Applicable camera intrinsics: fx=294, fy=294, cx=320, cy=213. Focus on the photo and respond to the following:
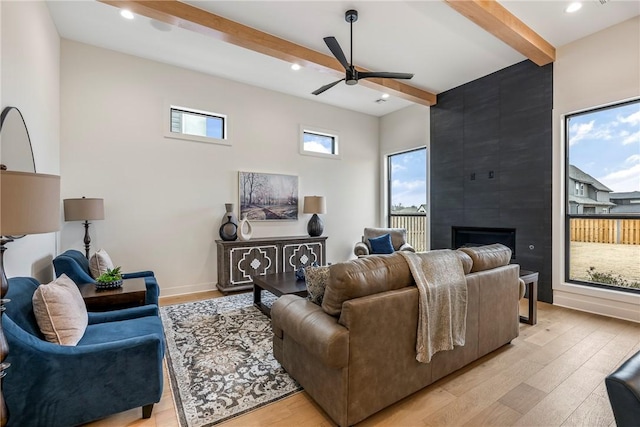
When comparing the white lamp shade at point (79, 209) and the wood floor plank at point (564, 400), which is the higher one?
the white lamp shade at point (79, 209)

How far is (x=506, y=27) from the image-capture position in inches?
124

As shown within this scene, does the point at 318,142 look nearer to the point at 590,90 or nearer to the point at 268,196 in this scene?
the point at 268,196

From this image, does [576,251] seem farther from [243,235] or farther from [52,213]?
[52,213]

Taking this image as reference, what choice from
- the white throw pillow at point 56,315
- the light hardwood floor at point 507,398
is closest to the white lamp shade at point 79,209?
the white throw pillow at point 56,315

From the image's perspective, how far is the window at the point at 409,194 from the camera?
19.5 feet

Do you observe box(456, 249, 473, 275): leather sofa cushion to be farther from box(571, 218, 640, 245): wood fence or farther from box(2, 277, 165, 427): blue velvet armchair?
box(571, 218, 640, 245): wood fence

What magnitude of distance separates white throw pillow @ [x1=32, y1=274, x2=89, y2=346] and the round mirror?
84cm

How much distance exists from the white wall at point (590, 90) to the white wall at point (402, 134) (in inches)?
80.6

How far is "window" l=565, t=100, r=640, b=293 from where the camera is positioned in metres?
3.45

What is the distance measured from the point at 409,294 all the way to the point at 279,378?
1.20 meters

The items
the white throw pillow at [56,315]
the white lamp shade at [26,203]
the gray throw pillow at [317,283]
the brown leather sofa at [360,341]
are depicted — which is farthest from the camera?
the gray throw pillow at [317,283]

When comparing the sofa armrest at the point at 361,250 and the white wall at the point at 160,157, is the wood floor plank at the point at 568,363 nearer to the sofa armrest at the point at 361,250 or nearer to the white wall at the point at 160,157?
the sofa armrest at the point at 361,250

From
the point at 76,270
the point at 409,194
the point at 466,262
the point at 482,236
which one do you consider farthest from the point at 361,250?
the point at 76,270

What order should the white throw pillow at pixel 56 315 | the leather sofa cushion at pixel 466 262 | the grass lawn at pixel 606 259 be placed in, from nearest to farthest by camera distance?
the white throw pillow at pixel 56 315, the leather sofa cushion at pixel 466 262, the grass lawn at pixel 606 259
